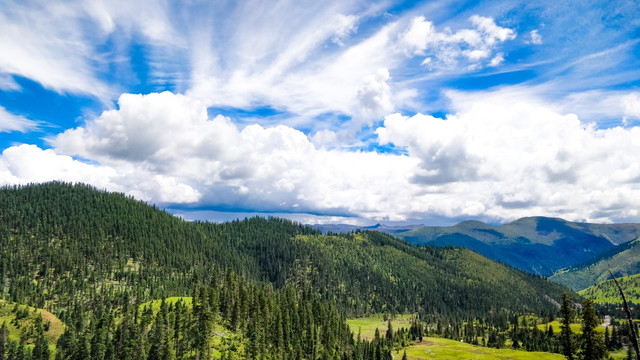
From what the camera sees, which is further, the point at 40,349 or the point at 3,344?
the point at 3,344

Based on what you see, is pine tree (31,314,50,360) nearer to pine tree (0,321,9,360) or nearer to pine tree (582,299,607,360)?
pine tree (0,321,9,360)

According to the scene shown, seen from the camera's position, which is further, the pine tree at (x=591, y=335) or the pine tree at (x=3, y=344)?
the pine tree at (x=3, y=344)

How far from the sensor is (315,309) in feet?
649

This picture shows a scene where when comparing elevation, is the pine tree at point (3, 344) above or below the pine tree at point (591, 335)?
below

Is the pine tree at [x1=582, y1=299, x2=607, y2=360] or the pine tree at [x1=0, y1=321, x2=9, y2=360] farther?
the pine tree at [x1=0, y1=321, x2=9, y2=360]

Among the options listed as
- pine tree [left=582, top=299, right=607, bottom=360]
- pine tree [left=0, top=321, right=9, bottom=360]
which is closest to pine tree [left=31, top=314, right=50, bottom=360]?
pine tree [left=0, top=321, right=9, bottom=360]

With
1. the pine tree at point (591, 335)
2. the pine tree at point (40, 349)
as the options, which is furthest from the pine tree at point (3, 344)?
the pine tree at point (591, 335)

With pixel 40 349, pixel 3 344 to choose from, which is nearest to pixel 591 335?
pixel 40 349

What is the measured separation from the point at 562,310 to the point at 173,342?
125 metres

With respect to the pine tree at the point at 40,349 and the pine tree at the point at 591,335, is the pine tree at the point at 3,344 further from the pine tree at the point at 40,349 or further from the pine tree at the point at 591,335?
the pine tree at the point at 591,335

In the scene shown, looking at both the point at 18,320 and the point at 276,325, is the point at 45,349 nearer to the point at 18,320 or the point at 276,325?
the point at 18,320

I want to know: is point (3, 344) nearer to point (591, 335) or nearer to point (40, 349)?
point (40, 349)

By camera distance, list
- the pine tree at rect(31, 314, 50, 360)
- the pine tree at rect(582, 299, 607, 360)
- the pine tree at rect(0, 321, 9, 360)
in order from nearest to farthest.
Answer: the pine tree at rect(582, 299, 607, 360) < the pine tree at rect(31, 314, 50, 360) < the pine tree at rect(0, 321, 9, 360)

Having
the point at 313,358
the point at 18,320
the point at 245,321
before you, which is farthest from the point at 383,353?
the point at 18,320
